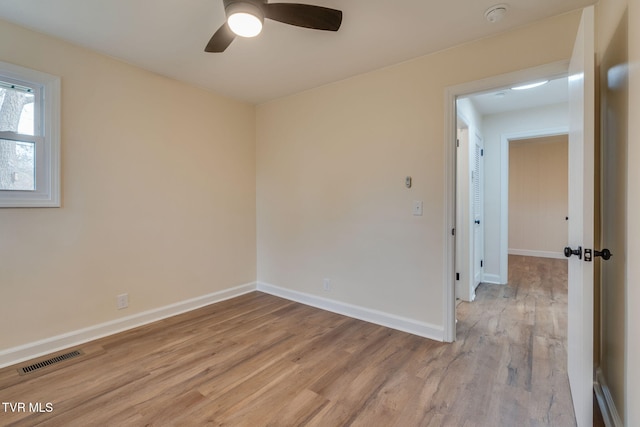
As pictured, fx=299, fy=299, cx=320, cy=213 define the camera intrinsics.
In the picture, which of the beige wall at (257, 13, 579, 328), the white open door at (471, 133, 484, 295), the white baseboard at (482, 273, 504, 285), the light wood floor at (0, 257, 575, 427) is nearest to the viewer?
the light wood floor at (0, 257, 575, 427)

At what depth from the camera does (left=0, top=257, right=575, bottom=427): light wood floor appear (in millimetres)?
1652

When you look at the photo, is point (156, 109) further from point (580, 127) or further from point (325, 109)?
point (580, 127)

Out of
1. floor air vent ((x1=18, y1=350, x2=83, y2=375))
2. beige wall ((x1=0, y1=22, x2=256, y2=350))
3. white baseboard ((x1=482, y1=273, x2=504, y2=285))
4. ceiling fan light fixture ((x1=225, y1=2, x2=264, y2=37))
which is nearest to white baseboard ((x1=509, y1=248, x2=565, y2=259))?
white baseboard ((x1=482, y1=273, x2=504, y2=285))

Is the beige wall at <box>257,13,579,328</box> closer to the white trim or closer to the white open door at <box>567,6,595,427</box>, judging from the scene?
the white open door at <box>567,6,595,427</box>

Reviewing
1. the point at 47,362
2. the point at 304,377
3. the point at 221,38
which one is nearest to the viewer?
the point at 221,38

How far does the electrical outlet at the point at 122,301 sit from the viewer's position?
2.70 meters

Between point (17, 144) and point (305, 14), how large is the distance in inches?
89.9

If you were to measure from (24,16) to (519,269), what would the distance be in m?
6.77

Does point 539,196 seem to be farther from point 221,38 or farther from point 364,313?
point 221,38

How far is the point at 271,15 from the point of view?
167 centimetres

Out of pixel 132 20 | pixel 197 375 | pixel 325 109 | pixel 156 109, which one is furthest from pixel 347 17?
pixel 197 375

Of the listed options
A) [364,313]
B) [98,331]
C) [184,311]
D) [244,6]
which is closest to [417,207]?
[364,313]

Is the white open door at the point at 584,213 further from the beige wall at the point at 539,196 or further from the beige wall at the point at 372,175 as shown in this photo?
the beige wall at the point at 539,196

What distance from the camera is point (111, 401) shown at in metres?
1.77
